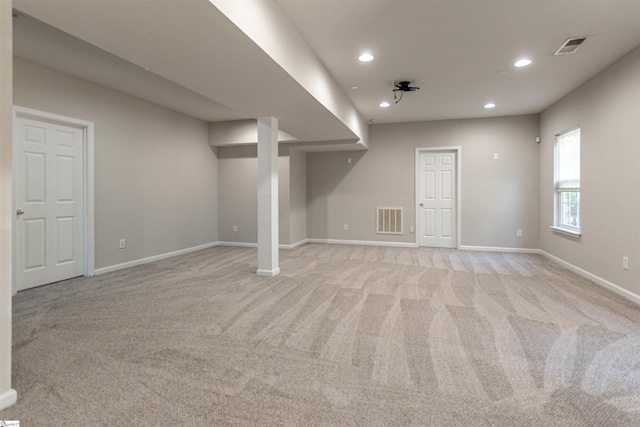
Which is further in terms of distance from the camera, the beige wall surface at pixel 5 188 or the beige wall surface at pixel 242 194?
the beige wall surface at pixel 242 194

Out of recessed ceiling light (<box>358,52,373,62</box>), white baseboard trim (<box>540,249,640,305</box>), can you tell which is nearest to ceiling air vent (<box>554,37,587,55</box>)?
recessed ceiling light (<box>358,52,373,62</box>)

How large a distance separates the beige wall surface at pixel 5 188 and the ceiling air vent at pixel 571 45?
4.37 metres

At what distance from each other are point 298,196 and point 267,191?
8.93ft

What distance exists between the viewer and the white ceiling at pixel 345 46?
211 centimetres

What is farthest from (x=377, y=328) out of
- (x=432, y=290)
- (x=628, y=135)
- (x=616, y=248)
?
(x=628, y=135)

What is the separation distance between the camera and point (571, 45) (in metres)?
3.33

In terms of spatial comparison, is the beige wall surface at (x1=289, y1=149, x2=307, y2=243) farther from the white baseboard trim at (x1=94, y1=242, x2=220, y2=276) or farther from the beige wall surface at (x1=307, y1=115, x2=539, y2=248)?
the white baseboard trim at (x1=94, y1=242, x2=220, y2=276)

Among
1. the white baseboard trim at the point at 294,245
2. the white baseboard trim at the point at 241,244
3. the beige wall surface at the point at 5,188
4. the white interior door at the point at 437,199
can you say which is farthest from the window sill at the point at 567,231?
the beige wall surface at the point at 5,188

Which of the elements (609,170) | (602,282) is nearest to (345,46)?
(609,170)

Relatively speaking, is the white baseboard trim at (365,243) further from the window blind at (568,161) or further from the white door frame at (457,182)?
the window blind at (568,161)

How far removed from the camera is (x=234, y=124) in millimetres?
6578

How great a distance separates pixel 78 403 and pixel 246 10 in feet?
8.21

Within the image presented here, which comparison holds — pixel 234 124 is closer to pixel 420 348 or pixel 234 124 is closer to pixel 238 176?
pixel 238 176

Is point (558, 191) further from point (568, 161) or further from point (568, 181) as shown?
point (568, 161)
